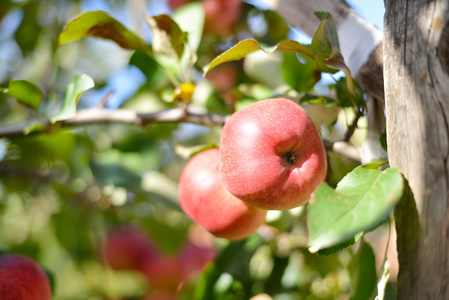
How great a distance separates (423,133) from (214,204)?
13.4 inches

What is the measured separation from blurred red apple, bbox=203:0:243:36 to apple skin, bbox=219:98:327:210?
0.90m

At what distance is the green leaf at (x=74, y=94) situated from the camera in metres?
0.63

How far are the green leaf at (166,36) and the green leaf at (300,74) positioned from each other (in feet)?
0.66

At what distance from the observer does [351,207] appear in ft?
1.40

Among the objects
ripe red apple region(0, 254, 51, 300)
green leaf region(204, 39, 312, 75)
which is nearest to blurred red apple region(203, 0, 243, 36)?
green leaf region(204, 39, 312, 75)

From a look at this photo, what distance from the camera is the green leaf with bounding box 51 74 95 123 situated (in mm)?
633

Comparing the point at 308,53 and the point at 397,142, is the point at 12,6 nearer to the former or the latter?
the point at 308,53

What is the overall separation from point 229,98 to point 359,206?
83 centimetres

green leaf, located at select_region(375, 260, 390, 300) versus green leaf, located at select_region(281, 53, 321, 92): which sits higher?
green leaf, located at select_region(281, 53, 321, 92)

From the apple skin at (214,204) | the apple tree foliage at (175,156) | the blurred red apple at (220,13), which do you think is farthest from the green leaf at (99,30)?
the blurred red apple at (220,13)

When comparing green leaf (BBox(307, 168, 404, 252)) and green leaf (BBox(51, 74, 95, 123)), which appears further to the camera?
green leaf (BBox(51, 74, 95, 123))

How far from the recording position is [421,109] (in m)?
0.43

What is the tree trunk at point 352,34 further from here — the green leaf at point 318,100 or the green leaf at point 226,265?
the green leaf at point 226,265

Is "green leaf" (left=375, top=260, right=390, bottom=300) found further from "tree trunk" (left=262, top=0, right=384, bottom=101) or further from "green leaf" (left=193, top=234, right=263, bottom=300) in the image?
"green leaf" (left=193, top=234, right=263, bottom=300)
